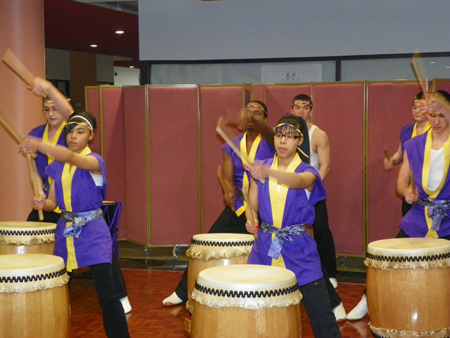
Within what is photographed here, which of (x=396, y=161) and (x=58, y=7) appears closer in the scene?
(x=396, y=161)

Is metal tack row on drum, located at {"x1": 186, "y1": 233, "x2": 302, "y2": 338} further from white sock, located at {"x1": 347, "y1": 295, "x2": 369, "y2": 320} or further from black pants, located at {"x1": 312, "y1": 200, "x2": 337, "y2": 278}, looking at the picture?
black pants, located at {"x1": 312, "y1": 200, "x2": 337, "y2": 278}

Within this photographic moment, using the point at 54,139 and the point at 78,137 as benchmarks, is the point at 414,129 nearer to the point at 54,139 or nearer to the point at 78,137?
the point at 78,137

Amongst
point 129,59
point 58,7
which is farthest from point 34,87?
point 129,59

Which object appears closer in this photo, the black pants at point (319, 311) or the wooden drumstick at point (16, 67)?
the black pants at point (319, 311)

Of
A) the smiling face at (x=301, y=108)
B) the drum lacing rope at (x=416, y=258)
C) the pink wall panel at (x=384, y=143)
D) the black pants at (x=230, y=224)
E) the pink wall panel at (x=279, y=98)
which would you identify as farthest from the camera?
the pink wall panel at (x=279, y=98)

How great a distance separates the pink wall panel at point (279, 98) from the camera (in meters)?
5.56

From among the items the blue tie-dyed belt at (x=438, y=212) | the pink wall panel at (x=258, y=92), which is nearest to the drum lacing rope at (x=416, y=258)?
the blue tie-dyed belt at (x=438, y=212)

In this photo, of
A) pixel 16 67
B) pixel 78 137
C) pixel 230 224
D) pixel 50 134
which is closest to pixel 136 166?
pixel 50 134

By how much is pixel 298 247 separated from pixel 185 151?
320 cm

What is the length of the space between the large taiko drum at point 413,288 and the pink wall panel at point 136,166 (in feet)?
10.8

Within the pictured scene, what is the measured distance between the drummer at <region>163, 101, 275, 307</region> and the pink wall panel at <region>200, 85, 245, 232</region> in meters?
1.68

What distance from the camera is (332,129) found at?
18.0 feet

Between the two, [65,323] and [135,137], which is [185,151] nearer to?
[135,137]

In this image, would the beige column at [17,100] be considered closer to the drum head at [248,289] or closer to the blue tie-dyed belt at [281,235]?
the blue tie-dyed belt at [281,235]
